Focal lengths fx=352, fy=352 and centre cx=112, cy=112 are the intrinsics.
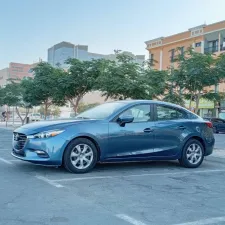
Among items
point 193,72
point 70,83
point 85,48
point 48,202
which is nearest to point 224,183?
point 48,202

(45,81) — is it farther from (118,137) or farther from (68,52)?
(68,52)

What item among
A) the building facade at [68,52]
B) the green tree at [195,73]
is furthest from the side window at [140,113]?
the building facade at [68,52]

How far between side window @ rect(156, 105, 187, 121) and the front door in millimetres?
238

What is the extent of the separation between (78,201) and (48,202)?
42 cm

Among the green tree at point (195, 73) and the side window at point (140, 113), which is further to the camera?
the green tree at point (195, 73)

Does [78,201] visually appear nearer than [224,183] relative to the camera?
Yes

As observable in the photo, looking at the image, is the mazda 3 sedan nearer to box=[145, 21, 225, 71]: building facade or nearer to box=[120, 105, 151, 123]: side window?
box=[120, 105, 151, 123]: side window

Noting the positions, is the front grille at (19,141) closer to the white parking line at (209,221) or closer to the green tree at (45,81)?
the white parking line at (209,221)

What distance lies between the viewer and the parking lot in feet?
14.2

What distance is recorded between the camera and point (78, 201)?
16.5 feet

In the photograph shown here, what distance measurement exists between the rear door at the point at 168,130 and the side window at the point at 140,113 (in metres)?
0.22

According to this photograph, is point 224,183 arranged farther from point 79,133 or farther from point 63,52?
point 63,52

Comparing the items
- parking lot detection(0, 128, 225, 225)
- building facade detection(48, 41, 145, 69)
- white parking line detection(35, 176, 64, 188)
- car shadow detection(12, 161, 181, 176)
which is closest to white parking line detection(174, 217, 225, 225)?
parking lot detection(0, 128, 225, 225)

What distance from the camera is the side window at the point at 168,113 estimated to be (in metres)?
8.26
